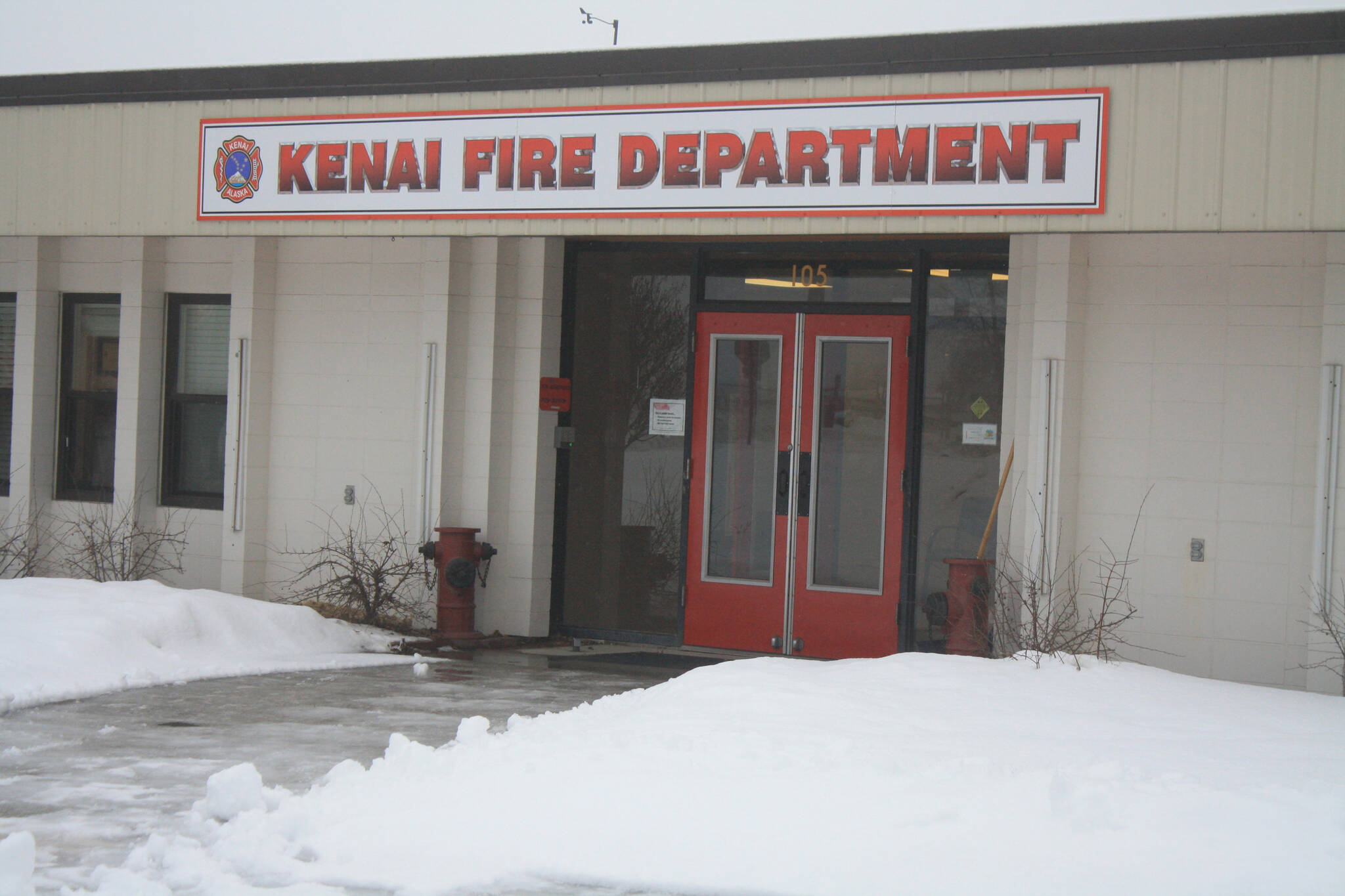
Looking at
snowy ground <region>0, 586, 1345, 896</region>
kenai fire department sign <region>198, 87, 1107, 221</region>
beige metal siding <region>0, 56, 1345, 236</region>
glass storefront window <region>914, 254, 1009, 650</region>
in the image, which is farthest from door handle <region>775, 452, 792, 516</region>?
snowy ground <region>0, 586, 1345, 896</region>

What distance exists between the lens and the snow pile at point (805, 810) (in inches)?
180

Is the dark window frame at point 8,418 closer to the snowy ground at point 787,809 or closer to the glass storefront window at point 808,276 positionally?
the glass storefront window at point 808,276

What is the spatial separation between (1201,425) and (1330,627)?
1.56 metres

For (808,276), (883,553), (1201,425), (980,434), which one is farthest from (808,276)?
(1201,425)

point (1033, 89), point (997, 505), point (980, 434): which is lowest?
point (997, 505)

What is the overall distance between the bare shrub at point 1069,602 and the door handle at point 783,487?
1.85 metres

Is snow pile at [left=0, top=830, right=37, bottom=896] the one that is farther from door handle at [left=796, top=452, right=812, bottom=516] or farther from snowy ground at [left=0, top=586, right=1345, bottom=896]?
door handle at [left=796, top=452, right=812, bottom=516]

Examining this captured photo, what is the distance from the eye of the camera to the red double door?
10195 millimetres

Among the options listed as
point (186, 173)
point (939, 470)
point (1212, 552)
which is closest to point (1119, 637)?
point (1212, 552)

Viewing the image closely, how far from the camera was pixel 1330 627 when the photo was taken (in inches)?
325

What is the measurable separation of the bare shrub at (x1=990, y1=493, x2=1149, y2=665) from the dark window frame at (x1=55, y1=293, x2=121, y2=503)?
8.37 m

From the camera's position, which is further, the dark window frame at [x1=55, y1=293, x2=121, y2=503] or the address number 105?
the dark window frame at [x1=55, y1=293, x2=121, y2=503]

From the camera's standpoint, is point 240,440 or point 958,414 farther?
point 240,440

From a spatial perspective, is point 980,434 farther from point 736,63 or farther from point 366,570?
point 366,570
